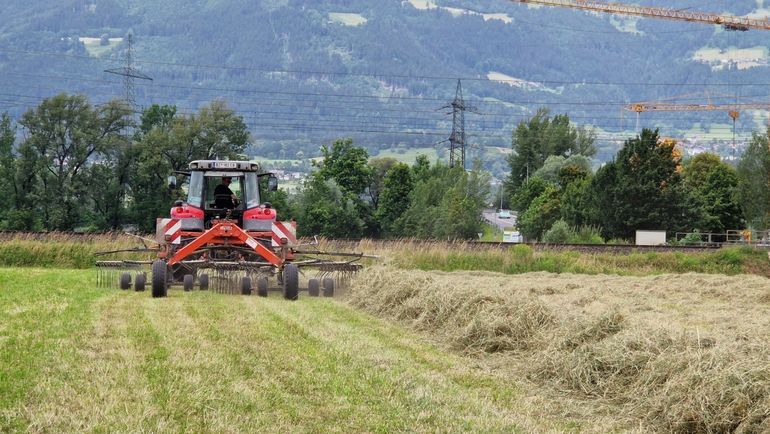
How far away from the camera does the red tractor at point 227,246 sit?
1986 cm

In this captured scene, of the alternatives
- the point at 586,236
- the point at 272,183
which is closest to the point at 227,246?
the point at 272,183

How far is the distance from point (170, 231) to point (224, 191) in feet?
6.44

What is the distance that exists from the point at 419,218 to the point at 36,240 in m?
48.8

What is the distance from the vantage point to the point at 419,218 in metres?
80.3

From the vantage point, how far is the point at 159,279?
741 inches

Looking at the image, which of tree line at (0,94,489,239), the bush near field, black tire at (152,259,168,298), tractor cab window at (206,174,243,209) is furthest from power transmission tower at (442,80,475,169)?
black tire at (152,259,168,298)

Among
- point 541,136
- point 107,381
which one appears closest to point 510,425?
point 107,381

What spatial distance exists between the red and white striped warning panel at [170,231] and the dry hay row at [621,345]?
4.19 metres

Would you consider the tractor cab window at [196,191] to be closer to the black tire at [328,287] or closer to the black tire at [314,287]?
the black tire at [314,287]

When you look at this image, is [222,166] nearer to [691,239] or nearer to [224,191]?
[224,191]

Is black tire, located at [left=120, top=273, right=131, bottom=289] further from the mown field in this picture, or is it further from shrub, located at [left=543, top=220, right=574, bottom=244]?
shrub, located at [left=543, top=220, right=574, bottom=244]

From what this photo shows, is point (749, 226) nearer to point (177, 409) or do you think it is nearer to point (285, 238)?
point (285, 238)

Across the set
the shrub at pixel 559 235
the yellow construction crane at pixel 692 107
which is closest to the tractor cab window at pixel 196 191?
the shrub at pixel 559 235

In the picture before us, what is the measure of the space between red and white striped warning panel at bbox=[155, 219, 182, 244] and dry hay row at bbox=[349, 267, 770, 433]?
4192 millimetres
